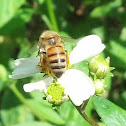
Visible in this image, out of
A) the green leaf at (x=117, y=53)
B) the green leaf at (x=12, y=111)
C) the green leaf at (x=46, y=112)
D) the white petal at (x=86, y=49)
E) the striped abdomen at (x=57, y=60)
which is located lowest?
the green leaf at (x=12, y=111)

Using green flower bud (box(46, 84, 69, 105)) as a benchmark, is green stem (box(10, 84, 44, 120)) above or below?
below

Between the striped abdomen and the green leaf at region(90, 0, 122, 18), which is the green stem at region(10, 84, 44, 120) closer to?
the green leaf at region(90, 0, 122, 18)

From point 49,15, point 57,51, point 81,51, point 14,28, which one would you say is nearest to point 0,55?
point 14,28

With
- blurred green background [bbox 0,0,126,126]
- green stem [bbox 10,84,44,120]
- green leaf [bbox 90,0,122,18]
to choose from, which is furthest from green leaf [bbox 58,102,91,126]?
green leaf [bbox 90,0,122,18]

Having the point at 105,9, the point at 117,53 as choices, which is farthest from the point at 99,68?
the point at 105,9

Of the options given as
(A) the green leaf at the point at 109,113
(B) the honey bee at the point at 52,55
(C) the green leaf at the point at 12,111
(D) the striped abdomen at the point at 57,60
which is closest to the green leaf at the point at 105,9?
(C) the green leaf at the point at 12,111

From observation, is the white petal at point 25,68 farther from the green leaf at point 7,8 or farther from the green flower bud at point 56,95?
the green leaf at point 7,8
